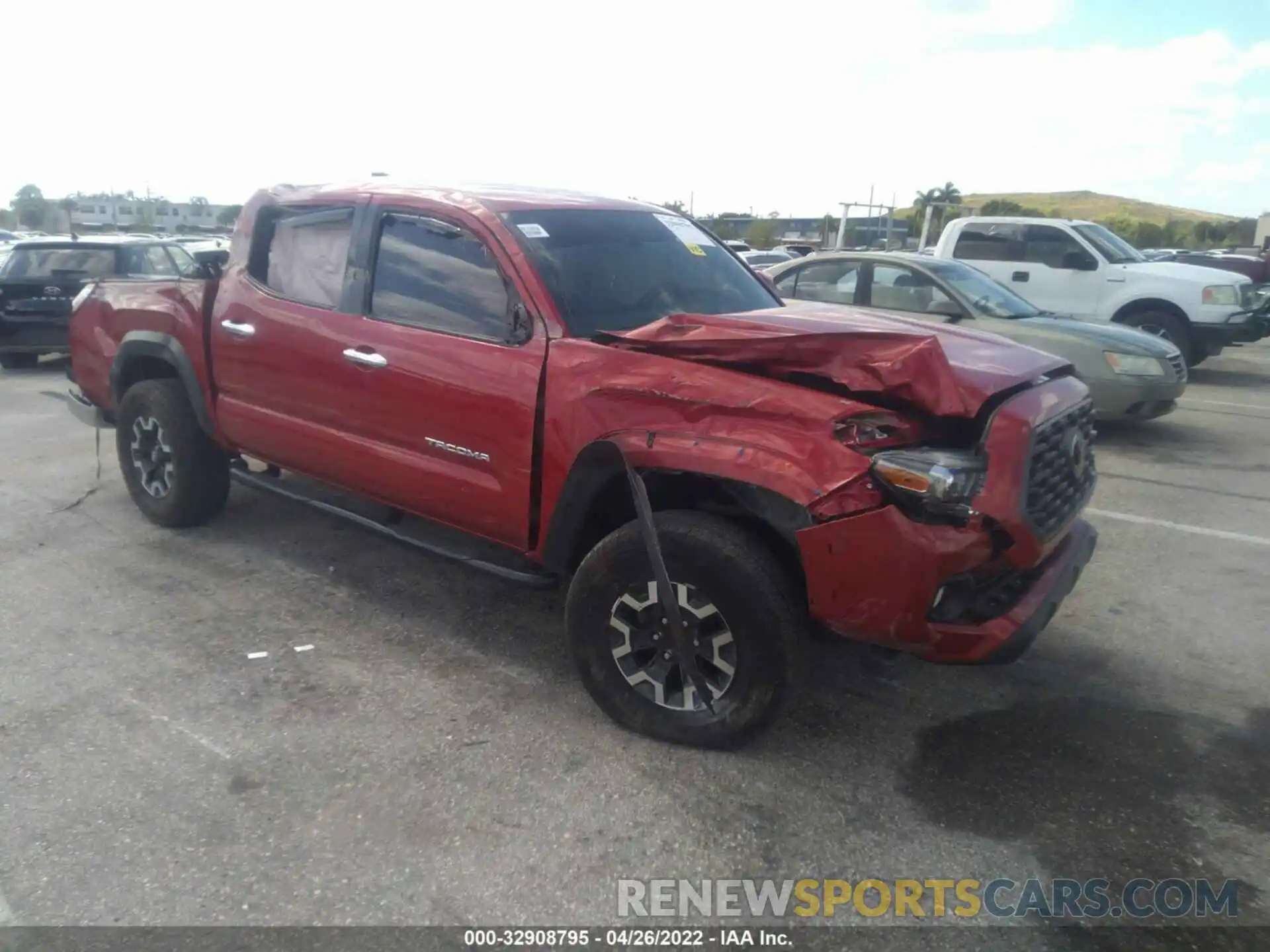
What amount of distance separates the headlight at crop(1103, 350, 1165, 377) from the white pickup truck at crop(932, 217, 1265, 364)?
2969 millimetres

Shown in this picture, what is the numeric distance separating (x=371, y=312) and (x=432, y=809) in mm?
2119

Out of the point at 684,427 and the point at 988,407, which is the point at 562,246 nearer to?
the point at 684,427

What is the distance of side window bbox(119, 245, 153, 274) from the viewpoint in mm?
12016

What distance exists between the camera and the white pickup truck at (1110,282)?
36.4 ft

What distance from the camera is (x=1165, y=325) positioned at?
11.3 m

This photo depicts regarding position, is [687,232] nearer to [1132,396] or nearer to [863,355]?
[863,355]

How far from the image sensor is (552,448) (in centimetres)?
353

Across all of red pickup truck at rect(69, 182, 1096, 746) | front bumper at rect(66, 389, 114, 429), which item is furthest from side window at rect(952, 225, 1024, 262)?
front bumper at rect(66, 389, 114, 429)

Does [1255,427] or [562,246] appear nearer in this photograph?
[562,246]

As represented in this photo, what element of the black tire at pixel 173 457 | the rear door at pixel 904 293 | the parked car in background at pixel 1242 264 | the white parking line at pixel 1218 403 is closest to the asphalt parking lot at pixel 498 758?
the black tire at pixel 173 457

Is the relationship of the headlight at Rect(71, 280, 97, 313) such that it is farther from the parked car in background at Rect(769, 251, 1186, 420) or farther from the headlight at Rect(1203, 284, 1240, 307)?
the headlight at Rect(1203, 284, 1240, 307)

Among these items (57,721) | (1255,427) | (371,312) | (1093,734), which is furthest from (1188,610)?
(1255,427)

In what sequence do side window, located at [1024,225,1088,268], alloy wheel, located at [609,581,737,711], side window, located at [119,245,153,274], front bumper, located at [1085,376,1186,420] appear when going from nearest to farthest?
alloy wheel, located at [609,581,737,711], front bumper, located at [1085,376,1186,420], side window, located at [1024,225,1088,268], side window, located at [119,245,153,274]

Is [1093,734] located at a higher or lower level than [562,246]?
lower
